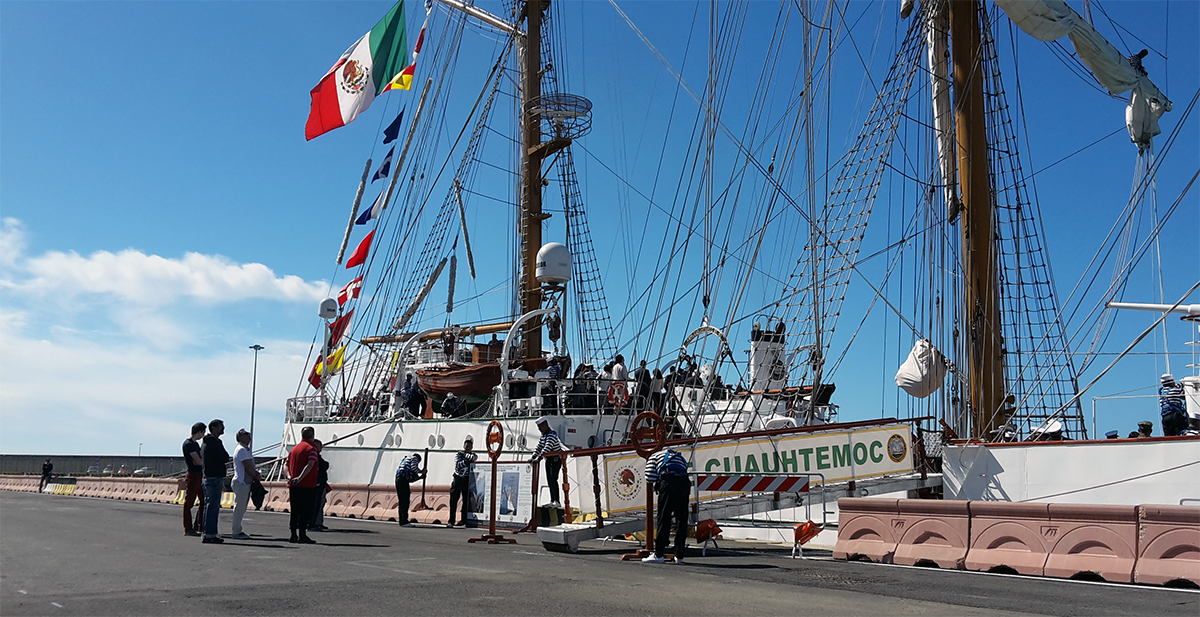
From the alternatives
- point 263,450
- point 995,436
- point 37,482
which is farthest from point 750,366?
point 37,482

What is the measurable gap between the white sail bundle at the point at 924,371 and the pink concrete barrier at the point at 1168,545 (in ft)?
23.6

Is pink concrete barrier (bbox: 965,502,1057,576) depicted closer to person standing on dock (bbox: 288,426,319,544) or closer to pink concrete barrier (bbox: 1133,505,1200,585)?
pink concrete barrier (bbox: 1133,505,1200,585)

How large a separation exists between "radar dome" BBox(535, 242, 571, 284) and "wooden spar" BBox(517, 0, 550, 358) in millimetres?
2849

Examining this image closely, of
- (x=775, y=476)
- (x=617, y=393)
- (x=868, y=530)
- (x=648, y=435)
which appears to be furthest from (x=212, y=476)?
(x=617, y=393)

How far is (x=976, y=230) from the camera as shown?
16.3 meters

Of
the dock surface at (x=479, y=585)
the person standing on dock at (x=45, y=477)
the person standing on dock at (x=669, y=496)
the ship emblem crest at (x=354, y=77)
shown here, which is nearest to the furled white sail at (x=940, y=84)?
the dock surface at (x=479, y=585)

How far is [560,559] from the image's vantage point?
1027 centimetres

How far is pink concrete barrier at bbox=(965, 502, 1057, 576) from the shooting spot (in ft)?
30.1

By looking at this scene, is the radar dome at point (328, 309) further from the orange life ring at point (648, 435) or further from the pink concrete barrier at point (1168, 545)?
the pink concrete barrier at point (1168, 545)

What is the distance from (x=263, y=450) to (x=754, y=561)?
69.3 feet

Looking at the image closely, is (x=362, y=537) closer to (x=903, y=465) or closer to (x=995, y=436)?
(x=903, y=465)

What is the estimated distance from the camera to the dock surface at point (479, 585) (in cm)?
626

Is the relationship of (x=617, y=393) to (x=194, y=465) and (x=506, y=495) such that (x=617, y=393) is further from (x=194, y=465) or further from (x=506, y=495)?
(x=194, y=465)

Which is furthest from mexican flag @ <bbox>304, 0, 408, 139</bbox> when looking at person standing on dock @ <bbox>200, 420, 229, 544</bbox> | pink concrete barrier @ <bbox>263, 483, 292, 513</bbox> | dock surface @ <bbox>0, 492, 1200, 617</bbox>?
dock surface @ <bbox>0, 492, 1200, 617</bbox>
